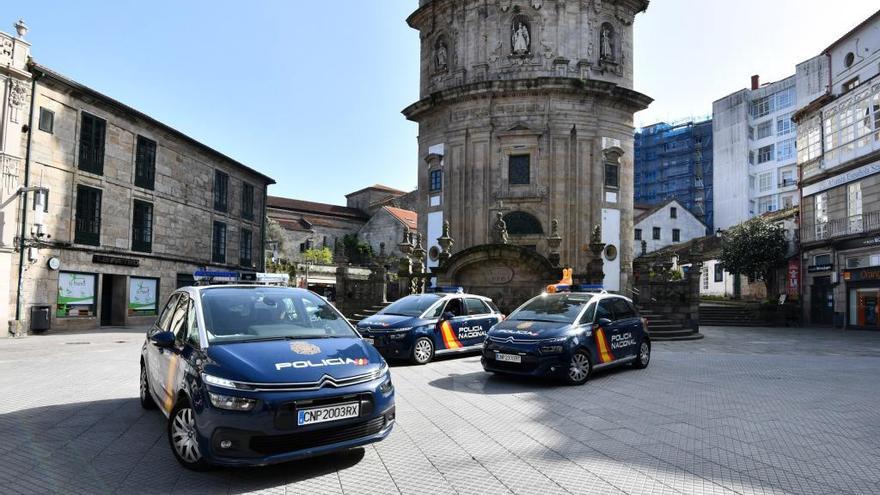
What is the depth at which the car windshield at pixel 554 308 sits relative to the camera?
Answer: 400 inches

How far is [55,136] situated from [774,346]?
2587 centimetres

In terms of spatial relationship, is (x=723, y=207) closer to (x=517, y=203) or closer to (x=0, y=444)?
(x=517, y=203)

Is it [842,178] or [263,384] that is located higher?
[842,178]

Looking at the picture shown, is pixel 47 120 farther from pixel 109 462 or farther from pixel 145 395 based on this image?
pixel 109 462

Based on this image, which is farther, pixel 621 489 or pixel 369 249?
pixel 369 249

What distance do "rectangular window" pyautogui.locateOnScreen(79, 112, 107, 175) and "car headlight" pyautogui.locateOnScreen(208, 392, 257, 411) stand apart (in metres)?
21.6

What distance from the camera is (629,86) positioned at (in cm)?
3097

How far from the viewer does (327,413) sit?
468cm

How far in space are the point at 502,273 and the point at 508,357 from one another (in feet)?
38.0

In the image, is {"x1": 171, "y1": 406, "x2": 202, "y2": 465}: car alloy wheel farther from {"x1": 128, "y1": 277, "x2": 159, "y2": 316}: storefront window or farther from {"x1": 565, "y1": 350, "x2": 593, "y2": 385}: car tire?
{"x1": 128, "y1": 277, "x2": 159, "y2": 316}: storefront window

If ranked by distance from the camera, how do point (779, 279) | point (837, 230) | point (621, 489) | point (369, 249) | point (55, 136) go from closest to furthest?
1. point (621, 489)
2. point (55, 136)
3. point (837, 230)
4. point (779, 279)
5. point (369, 249)

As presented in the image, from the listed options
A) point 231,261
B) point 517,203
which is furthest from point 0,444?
point 231,261

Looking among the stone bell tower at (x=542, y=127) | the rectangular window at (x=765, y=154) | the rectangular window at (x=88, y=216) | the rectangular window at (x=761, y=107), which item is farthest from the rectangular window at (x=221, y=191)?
the rectangular window at (x=761, y=107)

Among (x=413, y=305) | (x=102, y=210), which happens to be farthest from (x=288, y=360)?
(x=102, y=210)
